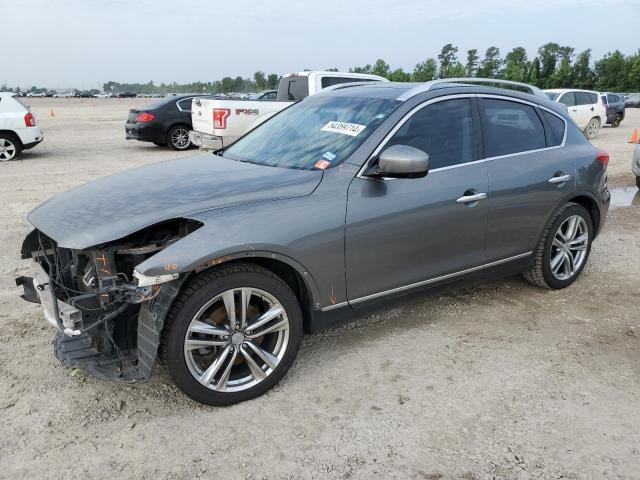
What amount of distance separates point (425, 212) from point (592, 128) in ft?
59.0

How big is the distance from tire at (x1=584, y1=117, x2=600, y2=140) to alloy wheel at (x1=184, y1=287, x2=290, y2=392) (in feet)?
60.7

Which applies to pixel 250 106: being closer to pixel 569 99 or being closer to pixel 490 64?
pixel 569 99

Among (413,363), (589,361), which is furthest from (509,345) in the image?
(413,363)

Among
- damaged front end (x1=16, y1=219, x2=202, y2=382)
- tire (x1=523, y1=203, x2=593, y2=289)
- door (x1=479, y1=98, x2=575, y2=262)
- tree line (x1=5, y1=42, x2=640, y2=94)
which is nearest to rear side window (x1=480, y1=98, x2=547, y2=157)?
door (x1=479, y1=98, x2=575, y2=262)

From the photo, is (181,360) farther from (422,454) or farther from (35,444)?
(422,454)

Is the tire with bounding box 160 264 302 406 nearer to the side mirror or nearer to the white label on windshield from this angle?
the side mirror

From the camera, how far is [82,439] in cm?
280

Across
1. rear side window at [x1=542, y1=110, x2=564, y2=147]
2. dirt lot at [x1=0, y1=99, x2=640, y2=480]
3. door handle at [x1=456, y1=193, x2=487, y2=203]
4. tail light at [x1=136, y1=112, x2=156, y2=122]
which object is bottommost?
dirt lot at [x1=0, y1=99, x2=640, y2=480]

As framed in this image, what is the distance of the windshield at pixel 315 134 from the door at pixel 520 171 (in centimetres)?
91

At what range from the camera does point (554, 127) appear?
14.9 feet

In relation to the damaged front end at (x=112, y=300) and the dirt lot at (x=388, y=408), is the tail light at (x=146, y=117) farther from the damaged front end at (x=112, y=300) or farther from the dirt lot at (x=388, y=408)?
the damaged front end at (x=112, y=300)

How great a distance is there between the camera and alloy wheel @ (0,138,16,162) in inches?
485

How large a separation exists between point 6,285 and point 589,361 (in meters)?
4.65

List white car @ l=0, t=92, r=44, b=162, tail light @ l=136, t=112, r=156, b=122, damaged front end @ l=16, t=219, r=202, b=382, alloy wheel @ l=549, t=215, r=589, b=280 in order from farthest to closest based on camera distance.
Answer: tail light @ l=136, t=112, r=156, b=122 → white car @ l=0, t=92, r=44, b=162 → alloy wheel @ l=549, t=215, r=589, b=280 → damaged front end @ l=16, t=219, r=202, b=382
